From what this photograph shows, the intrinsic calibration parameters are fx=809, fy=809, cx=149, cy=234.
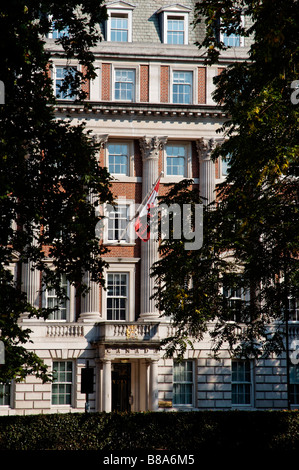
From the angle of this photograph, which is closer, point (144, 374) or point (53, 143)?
point (53, 143)

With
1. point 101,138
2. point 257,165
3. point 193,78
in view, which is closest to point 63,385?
point 101,138

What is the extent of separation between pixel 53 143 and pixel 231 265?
8.18m

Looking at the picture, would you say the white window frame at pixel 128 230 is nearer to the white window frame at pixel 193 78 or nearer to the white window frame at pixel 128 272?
the white window frame at pixel 128 272

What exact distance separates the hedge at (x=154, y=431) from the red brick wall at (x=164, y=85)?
74.7 ft

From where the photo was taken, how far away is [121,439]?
2927 centimetres

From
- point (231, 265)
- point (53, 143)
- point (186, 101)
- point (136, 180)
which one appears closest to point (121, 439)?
point (231, 265)

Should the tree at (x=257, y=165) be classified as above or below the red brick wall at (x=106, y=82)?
below

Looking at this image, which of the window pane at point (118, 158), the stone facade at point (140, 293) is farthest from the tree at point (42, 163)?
the window pane at point (118, 158)

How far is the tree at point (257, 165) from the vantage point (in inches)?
811

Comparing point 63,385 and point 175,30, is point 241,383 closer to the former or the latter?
point 63,385

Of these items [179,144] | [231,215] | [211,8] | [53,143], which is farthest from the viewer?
[179,144]

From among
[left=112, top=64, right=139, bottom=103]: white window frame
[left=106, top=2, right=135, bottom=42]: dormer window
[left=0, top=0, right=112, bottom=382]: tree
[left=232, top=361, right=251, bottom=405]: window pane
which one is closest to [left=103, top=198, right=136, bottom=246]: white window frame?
[left=112, top=64, right=139, bottom=103]: white window frame

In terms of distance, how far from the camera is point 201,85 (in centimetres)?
4797
